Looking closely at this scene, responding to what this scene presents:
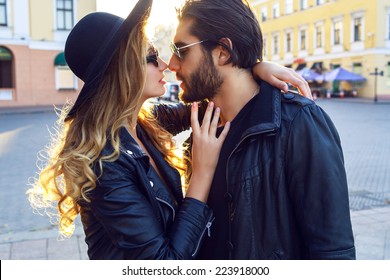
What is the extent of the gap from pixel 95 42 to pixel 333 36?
39288 mm

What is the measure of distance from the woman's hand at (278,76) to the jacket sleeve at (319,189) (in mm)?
267

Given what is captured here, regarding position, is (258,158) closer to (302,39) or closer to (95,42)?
(95,42)

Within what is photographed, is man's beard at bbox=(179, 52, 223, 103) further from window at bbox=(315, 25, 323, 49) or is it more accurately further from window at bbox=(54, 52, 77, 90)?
window at bbox=(315, 25, 323, 49)

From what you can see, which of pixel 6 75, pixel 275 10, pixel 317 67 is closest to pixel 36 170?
pixel 6 75

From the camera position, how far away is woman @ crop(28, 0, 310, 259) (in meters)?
1.65

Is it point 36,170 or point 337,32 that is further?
point 337,32

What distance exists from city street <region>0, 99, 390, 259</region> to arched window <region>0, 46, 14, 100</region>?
11193 millimetres

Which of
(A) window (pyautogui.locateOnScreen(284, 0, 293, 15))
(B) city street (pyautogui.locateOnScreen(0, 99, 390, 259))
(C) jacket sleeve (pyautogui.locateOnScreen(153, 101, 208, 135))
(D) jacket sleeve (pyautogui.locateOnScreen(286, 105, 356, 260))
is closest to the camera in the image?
(D) jacket sleeve (pyautogui.locateOnScreen(286, 105, 356, 260))

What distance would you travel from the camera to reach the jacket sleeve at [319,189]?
1614mm

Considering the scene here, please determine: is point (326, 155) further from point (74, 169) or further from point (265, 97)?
point (74, 169)

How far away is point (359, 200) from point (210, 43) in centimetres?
554

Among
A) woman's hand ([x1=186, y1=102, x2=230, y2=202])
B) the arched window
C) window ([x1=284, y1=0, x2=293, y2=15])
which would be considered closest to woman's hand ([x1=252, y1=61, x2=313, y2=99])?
woman's hand ([x1=186, y1=102, x2=230, y2=202])

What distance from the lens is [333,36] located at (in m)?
38.3

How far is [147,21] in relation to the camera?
186 cm
